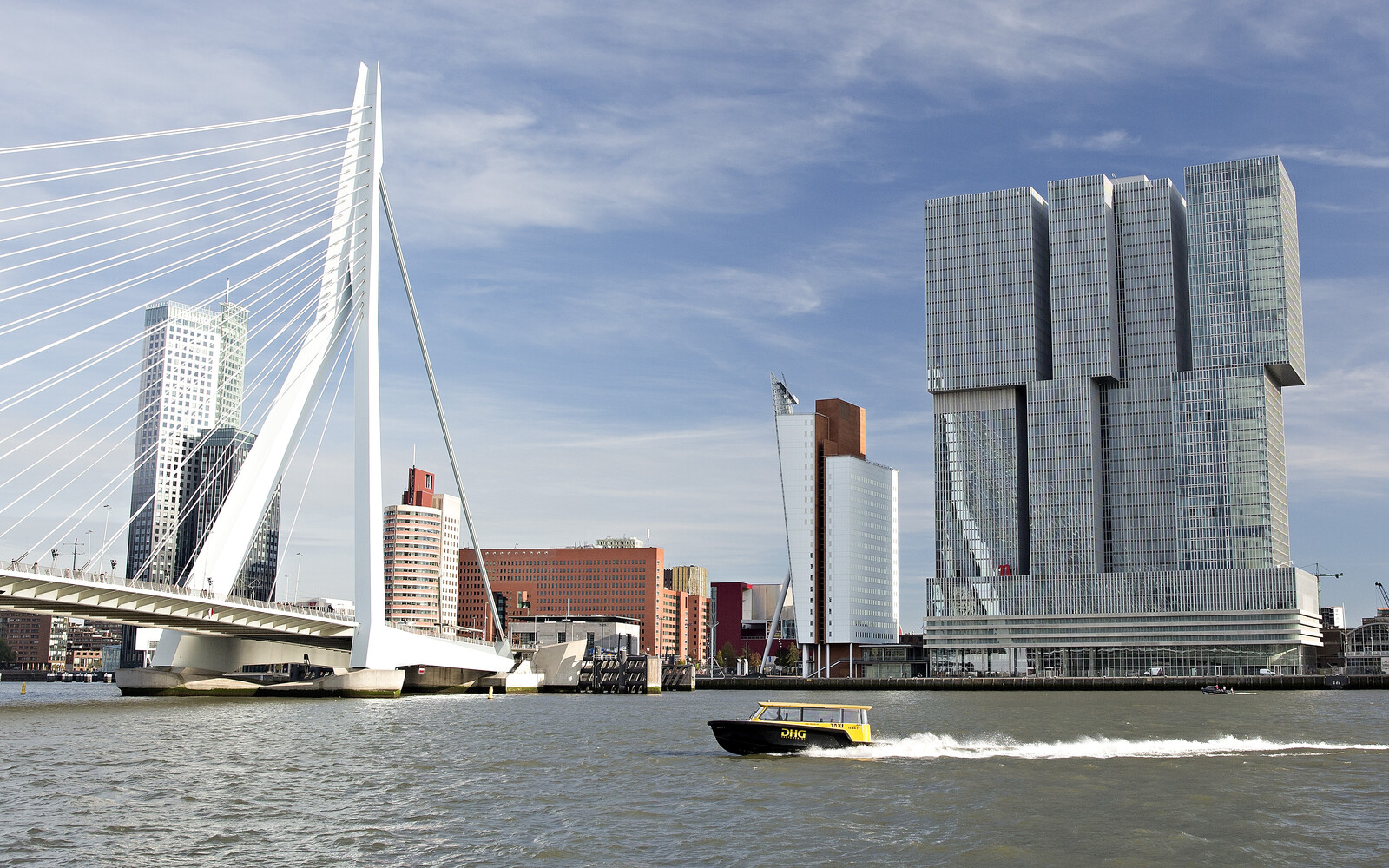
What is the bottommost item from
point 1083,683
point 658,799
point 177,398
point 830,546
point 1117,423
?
point 1083,683

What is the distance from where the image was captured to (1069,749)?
41938mm

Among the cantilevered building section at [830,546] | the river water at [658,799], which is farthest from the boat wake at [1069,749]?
the cantilevered building section at [830,546]

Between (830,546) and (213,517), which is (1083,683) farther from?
(213,517)

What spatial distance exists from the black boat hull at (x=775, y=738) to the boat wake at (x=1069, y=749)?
308mm

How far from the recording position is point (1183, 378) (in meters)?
167

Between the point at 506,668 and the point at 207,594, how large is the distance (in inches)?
1692

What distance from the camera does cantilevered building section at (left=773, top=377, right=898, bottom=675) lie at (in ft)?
621

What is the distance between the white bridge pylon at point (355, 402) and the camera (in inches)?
2562

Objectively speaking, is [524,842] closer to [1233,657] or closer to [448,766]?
[448,766]

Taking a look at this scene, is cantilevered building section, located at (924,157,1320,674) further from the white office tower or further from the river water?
the river water

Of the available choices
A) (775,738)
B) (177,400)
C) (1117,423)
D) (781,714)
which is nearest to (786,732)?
(775,738)

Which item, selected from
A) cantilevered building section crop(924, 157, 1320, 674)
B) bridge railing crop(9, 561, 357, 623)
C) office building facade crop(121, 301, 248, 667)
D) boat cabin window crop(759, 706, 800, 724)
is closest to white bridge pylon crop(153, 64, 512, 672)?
bridge railing crop(9, 561, 357, 623)

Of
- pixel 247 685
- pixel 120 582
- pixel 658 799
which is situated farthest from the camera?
pixel 247 685

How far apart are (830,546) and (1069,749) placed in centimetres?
15005
